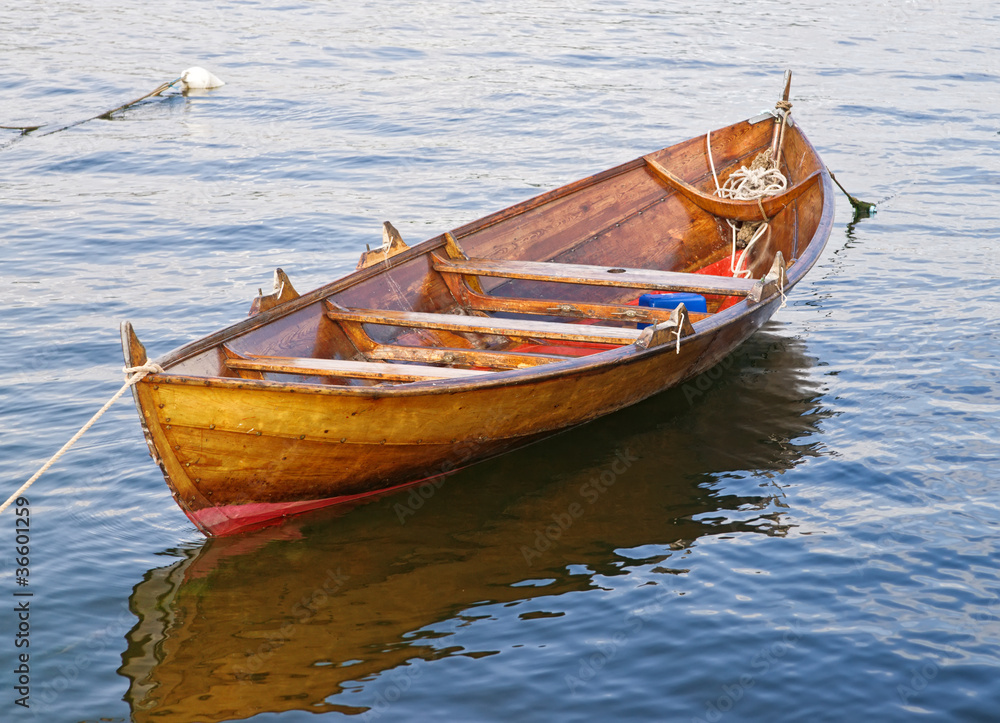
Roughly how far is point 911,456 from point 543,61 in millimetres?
12854

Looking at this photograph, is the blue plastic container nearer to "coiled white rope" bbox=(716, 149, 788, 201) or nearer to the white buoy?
"coiled white rope" bbox=(716, 149, 788, 201)

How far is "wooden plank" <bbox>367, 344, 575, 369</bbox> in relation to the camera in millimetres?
5668

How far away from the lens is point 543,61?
56.5 feet

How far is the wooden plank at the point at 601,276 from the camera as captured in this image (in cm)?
648

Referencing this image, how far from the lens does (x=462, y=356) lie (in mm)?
5820

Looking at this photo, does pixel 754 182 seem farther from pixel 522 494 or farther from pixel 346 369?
pixel 346 369

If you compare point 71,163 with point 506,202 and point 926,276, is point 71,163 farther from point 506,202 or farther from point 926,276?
point 926,276

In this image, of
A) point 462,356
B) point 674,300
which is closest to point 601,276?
point 674,300

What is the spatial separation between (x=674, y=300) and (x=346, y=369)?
2.88 meters

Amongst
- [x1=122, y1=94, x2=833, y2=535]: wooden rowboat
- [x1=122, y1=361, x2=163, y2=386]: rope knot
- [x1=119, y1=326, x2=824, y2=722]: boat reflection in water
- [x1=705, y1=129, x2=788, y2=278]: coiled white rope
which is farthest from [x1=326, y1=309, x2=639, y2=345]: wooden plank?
[x1=705, y1=129, x2=788, y2=278]: coiled white rope

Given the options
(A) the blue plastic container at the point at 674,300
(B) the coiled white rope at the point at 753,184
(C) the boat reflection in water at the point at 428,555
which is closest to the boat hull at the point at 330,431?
(C) the boat reflection in water at the point at 428,555

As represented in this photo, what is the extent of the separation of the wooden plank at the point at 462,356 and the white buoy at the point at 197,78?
10668 millimetres

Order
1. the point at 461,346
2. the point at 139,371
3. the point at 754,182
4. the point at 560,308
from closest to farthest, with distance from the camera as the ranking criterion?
1. the point at 139,371
2. the point at 461,346
3. the point at 560,308
4. the point at 754,182

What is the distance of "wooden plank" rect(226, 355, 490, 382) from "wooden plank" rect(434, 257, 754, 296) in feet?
5.36
